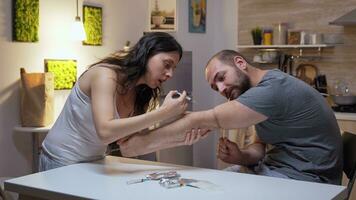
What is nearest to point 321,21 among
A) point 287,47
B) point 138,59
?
point 287,47

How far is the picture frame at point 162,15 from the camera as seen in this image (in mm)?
4980

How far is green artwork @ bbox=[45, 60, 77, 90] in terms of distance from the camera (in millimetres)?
4009

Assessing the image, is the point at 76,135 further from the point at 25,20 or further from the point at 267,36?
the point at 267,36

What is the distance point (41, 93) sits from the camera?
3.71 meters

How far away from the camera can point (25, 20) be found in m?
3.82

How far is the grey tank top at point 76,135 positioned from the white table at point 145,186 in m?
0.13

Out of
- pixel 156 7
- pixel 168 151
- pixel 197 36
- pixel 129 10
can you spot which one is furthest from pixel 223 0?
pixel 168 151

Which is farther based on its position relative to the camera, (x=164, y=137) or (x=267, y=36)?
(x=267, y=36)

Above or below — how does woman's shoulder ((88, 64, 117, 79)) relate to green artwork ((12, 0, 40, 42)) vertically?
below

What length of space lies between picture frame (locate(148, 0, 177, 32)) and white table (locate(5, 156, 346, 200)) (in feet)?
10.5

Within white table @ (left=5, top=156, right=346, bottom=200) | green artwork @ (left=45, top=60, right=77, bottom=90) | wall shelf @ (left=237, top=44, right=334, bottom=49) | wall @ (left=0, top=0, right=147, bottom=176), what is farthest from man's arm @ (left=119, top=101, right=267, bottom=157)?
wall shelf @ (left=237, top=44, right=334, bottom=49)

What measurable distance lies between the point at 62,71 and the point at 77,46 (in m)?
0.30

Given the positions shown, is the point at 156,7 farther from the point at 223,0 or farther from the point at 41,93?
the point at 41,93

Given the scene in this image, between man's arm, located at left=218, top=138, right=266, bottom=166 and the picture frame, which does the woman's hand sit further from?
the picture frame
